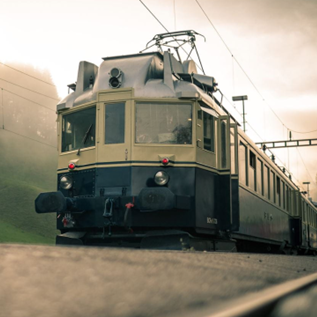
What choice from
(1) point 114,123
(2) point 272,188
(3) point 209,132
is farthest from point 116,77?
(2) point 272,188

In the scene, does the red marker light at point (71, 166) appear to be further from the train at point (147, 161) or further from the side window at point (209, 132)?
Result: the side window at point (209, 132)

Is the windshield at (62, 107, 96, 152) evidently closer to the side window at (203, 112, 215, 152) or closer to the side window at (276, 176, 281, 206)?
the side window at (203, 112, 215, 152)

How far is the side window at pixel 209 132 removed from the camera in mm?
10000

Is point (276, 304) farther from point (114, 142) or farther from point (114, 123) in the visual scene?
point (114, 123)

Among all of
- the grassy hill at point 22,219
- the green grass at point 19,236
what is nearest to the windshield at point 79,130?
the grassy hill at point 22,219

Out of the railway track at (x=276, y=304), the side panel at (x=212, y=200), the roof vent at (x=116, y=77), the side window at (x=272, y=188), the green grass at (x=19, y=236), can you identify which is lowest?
the green grass at (x=19, y=236)

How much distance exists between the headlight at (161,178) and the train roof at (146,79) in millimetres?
1368

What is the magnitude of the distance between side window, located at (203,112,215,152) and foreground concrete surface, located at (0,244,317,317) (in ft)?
28.9

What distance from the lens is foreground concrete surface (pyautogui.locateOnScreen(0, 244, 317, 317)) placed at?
2.01 ft

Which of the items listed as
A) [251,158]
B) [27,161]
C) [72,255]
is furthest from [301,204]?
[27,161]

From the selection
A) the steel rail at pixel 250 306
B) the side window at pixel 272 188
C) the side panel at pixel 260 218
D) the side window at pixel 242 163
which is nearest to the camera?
the steel rail at pixel 250 306

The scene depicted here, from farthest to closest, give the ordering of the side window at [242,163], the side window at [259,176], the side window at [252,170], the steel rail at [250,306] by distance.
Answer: the side window at [259,176] < the side window at [252,170] < the side window at [242,163] < the steel rail at [250,306]

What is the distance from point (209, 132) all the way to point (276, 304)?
9385 millimetres

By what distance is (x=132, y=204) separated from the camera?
29.4 ft
